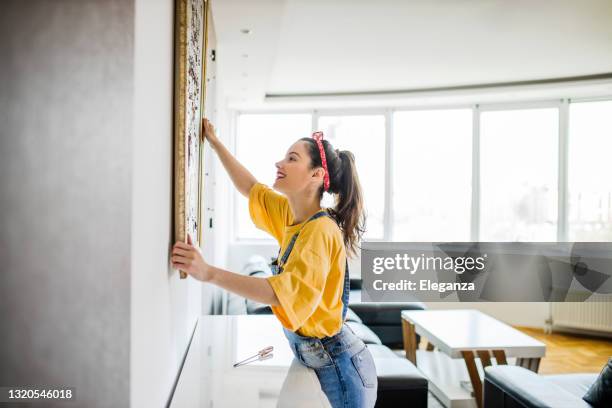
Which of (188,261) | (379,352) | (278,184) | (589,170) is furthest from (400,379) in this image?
(589,170)

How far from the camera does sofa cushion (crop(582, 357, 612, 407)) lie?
1516 mm

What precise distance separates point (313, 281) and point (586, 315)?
458cm

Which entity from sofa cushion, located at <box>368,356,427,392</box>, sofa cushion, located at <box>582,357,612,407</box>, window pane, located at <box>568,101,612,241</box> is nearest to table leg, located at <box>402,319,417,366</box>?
sofa cushion, located at <box>368,356,427,392</box>

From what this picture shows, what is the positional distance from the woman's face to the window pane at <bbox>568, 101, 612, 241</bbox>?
4589 millimetres

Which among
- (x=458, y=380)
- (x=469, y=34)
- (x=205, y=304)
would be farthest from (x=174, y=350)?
(x=469, y=34)

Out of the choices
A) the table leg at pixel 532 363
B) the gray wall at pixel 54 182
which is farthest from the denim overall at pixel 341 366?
the table leg at pixel 532 363

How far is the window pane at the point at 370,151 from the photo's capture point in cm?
546

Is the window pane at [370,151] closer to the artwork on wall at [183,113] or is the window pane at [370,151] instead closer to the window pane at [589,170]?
the window pane at [589,170]

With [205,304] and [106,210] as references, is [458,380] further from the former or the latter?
[106,210]

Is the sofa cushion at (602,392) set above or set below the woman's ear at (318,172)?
below

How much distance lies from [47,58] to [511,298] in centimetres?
551

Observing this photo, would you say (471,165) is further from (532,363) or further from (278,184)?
(278,184)

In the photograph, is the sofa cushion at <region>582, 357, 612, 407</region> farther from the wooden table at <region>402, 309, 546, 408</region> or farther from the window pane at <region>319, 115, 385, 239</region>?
the window pane at <region>319, 115, 385, 239</region>

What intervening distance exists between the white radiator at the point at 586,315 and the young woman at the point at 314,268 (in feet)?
13.8
